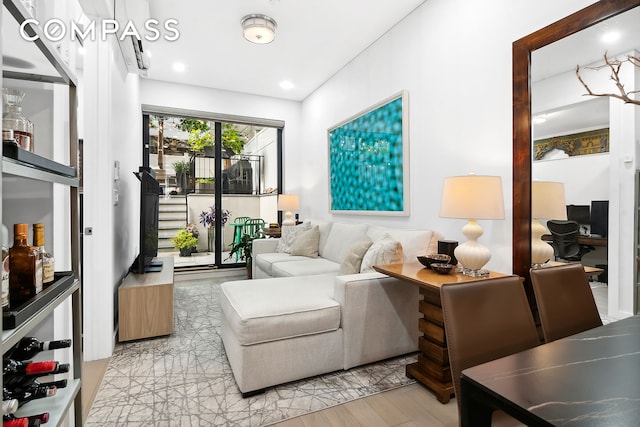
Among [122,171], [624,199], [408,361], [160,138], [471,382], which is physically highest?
[160,138]

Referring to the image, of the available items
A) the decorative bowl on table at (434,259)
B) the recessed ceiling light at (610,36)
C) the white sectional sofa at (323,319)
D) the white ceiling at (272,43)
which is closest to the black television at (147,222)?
the white sectional sofa at (323,319)

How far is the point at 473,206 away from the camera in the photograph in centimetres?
193

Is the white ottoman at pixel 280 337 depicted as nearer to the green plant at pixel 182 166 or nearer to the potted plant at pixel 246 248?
the potted plant at pixel 246 248

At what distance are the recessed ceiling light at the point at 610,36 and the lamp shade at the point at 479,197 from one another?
0.81m

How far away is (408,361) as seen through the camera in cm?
234

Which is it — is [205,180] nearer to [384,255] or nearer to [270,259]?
[270,259]

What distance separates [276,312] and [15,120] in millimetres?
1440

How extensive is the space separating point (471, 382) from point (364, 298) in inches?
55.2

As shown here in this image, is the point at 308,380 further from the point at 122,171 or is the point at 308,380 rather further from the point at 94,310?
the point at 122,171

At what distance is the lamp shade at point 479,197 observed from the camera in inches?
75.3

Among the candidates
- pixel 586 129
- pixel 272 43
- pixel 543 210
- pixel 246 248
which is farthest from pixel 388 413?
pixel 272 43

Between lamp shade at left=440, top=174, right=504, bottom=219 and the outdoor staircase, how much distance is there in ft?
14.1

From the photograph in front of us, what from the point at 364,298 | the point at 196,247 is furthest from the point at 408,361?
the point at 196,247

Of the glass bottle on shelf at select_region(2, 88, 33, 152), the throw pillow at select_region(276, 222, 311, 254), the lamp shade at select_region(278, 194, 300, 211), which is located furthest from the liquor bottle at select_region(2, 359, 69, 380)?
the lamp shade at select_region(278, 194, 300, 211)
